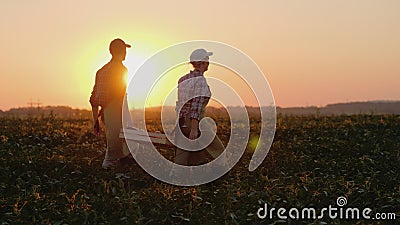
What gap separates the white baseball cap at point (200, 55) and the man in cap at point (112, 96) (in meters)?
1.88

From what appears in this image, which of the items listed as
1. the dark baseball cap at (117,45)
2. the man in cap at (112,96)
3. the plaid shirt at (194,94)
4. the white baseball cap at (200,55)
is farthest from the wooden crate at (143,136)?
the white baseball cap at (200,55)

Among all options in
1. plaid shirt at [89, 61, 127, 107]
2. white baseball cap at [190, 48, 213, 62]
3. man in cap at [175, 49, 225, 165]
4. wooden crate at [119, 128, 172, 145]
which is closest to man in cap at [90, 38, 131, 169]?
plaid shirt at [89, 61, 127, 107]

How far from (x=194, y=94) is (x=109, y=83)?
212cm

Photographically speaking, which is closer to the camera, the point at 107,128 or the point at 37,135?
the point at 107,128

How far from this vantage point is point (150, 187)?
34.0 feet

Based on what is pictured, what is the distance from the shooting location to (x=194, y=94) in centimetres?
1016

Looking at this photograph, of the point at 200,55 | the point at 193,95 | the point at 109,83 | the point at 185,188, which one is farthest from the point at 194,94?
the point at 109,83

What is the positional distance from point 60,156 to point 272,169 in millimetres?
4354

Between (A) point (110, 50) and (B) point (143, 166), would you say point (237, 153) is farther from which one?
(A) point (110, 50)

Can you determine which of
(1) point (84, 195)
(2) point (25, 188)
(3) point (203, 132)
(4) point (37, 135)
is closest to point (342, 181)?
(3) point (203, 132)

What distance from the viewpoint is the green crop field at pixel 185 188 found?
8.72m

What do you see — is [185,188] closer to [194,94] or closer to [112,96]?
[194,94]

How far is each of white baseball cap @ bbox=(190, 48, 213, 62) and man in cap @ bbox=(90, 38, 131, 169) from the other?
1.88 meters

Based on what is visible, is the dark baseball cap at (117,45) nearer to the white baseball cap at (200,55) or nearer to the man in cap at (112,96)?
the man in cap at (112,96)
